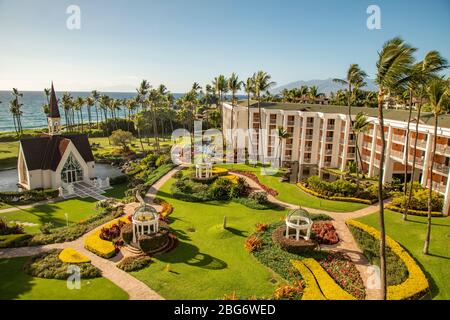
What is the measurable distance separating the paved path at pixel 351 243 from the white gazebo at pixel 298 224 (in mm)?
1929

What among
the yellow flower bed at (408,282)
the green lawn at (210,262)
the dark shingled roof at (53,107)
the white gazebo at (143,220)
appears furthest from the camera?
the dark shingled roof at (53,107)

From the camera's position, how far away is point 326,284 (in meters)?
21.2

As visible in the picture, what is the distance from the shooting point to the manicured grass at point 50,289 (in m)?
19.5

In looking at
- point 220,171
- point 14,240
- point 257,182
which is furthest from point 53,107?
point 257,182

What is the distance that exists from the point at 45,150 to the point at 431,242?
49.2 meters

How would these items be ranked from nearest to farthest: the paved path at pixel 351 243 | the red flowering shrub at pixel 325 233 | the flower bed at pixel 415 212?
the paved path at pixel 351 243, the red flowering shrub at pixel 325 233, the flower bed at pixel 415 212

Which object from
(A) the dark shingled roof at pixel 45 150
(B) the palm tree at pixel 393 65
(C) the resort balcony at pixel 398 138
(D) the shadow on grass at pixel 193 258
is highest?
(B) the palm tree at pixel 393 65

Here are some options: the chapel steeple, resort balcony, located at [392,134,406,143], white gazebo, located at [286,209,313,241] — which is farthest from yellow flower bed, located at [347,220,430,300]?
the chapel steeple

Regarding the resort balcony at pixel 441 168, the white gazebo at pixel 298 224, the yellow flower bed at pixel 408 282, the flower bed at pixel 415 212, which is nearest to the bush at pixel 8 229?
the white gazebo at pixel 298 224

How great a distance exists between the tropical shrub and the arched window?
31952 mm

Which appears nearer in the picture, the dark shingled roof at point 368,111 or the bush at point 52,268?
the bush at point 52,268

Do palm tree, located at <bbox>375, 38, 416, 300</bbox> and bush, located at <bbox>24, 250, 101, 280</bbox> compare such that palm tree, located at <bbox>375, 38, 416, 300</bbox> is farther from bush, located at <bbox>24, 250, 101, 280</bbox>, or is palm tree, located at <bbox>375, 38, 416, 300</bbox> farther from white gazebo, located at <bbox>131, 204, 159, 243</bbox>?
bush, located at <bbox>24, 250, 101, 280</bbox>

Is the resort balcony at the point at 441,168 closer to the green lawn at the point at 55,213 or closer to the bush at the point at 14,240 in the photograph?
the green lawn at the point at 55,213

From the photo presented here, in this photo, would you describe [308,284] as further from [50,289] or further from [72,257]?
[72,257]
